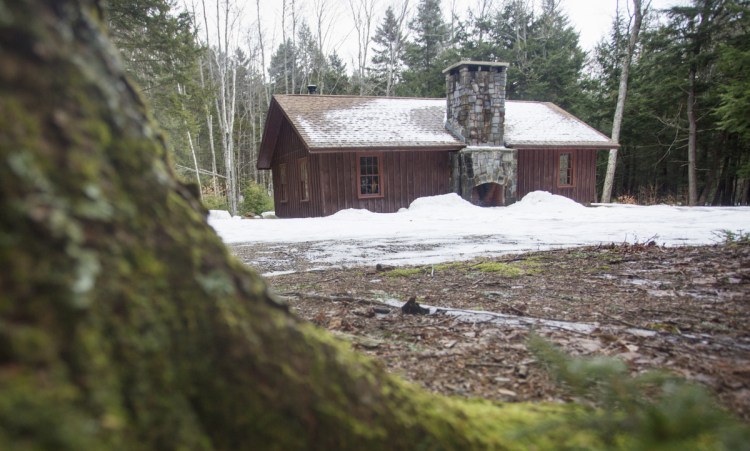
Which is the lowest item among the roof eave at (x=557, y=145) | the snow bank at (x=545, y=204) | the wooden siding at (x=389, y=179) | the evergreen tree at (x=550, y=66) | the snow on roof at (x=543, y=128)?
the snow bank at (x=545, y=204)

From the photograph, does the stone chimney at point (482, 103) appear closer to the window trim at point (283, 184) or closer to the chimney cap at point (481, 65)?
the chimney cap at point (481, 65)

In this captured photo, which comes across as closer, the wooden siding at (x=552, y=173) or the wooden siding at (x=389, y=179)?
the wooden siding at (x=389, y=179)

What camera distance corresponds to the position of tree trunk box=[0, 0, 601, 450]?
0.57 m

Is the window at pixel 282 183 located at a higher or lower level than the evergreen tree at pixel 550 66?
lower

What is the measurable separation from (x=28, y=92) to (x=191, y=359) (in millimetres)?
491

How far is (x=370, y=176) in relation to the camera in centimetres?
1639

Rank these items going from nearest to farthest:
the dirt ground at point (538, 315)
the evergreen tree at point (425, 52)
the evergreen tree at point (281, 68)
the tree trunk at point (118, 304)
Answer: the tree trunk at point (118, 304) → the dirt ground at point (538, 315) → the evergreen tree at point (425, 52) → the evergreen tree at point (281, 68)

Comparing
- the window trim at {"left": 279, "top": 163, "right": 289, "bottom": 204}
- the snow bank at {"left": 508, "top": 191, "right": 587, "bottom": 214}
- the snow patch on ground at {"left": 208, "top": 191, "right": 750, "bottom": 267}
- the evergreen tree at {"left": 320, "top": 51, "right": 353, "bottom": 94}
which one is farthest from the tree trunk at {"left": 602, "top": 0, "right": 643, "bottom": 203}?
the evergreen tree at {"left": 320, "top": 51, "right": 353, "bottom": 94}

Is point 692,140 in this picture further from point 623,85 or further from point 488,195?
point 488,195

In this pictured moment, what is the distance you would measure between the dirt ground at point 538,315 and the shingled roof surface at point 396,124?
10841 mm

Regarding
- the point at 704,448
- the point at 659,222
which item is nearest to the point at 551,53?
the point at 659,222

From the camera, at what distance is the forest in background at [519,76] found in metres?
14.5

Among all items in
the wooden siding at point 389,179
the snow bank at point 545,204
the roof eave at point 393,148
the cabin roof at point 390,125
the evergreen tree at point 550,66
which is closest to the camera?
the roof eave at point 393,148

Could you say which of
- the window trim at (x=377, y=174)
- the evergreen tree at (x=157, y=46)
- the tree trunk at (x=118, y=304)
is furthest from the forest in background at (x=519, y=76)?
the tree trunk at (x=118, y=304)
